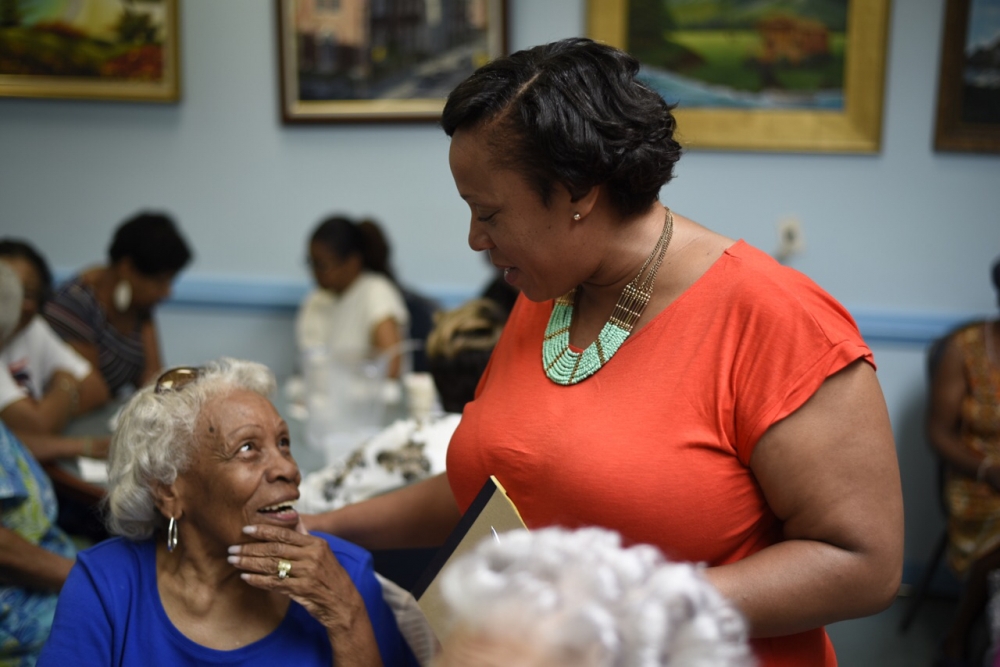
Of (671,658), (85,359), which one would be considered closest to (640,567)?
(671,658)

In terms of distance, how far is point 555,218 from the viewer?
1266mm

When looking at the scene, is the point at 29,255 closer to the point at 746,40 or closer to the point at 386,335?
the point at 386,335

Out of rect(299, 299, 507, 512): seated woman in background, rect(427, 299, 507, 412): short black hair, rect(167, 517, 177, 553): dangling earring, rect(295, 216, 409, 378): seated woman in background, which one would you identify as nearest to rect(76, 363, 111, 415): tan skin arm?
rect(295, 216, 409, 378): seated woman in background

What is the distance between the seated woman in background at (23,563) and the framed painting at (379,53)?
2.75m

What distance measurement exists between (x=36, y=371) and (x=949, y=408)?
3.44 m

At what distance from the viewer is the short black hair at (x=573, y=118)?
1.20m

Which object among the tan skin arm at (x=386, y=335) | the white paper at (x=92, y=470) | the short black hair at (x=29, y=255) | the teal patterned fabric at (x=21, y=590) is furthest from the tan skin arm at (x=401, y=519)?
the tan skin arm at (x=386, y=335)

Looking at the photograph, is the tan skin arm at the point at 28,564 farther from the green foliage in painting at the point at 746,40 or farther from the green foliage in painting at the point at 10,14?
the green foliage in painting at the point at 10,14

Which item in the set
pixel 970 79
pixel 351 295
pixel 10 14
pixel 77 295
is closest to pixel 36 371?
pixel 77 295

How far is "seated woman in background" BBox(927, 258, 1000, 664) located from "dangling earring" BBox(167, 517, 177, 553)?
9.74ft

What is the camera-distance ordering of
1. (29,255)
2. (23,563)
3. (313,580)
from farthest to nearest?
1. (29,255)
2. (23,563)
3. (313,580)

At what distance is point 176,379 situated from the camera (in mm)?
1695

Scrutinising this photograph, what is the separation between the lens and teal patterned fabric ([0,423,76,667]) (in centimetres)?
201

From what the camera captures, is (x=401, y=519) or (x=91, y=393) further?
(x=91, y=393)
